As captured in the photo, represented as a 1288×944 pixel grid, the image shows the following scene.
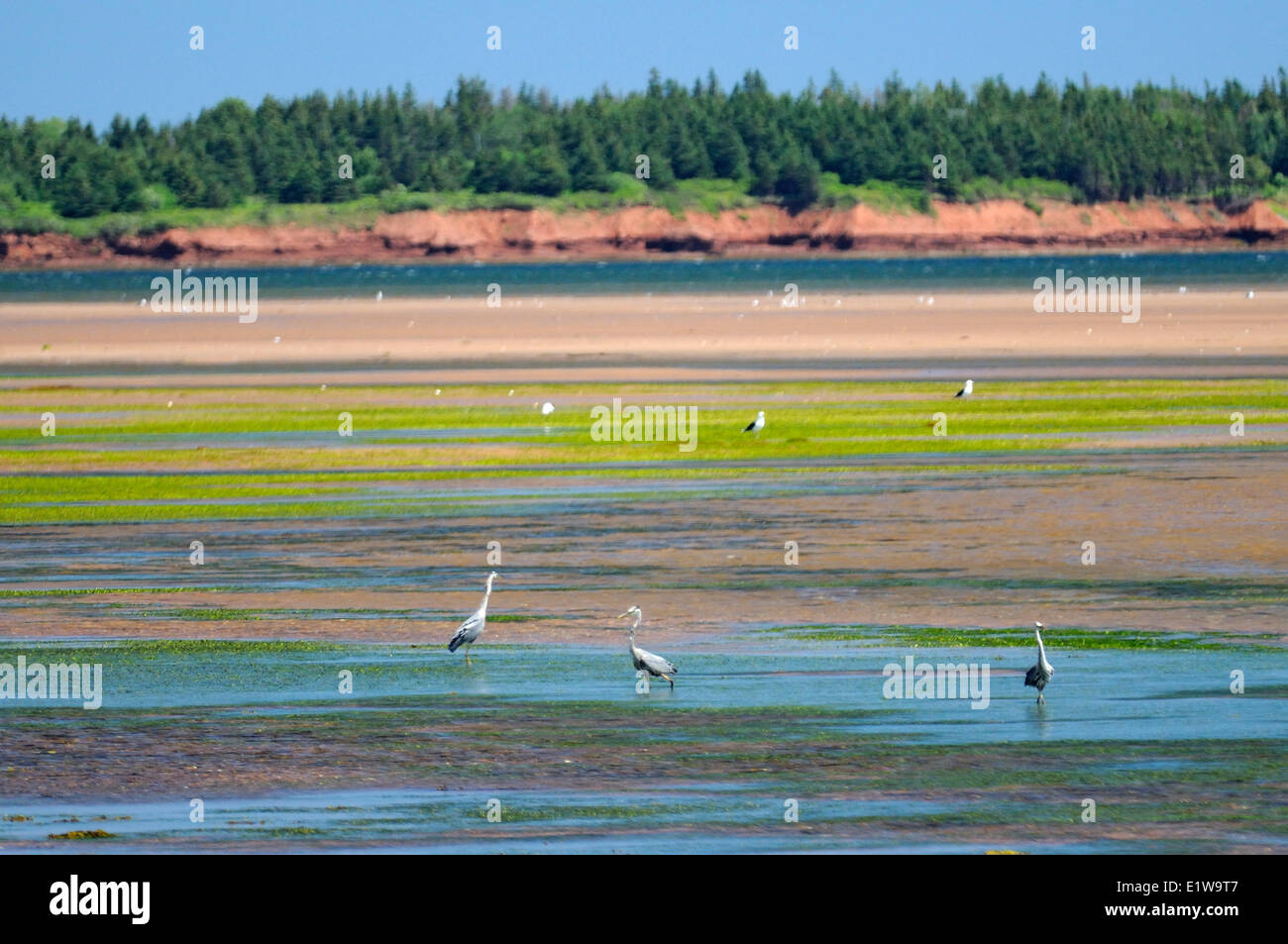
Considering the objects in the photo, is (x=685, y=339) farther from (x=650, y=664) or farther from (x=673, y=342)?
(x=650, y=664)

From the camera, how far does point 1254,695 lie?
14.4 meters

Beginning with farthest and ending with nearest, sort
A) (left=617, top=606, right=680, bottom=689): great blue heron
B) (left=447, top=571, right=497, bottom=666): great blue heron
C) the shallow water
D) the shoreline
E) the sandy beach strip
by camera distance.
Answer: the shoreline → the sandy beach strip → (left=447, top=571, right=497, bottom=666): great blue heron → (left=617, top=606, right=680, bottom=689): great blue heron → the shallow water

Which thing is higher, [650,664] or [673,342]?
[673,342]

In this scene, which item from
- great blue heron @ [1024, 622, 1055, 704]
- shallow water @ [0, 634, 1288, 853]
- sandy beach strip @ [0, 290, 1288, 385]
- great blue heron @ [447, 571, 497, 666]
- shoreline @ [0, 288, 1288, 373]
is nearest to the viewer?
shallow water @ [0, 634, 1288, 853]

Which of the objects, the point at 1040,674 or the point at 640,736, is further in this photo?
the point at 1040,674

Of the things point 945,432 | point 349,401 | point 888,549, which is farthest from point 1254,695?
point 349,401

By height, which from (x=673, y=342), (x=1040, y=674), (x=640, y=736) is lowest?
(x=640, y=736)

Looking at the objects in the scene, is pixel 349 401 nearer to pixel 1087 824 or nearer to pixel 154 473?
pixel 154 473

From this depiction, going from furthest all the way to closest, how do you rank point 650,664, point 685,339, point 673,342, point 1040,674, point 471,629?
point 685,339 < point 673,342 < point 471,629 < point 650,664 < point 1040,674

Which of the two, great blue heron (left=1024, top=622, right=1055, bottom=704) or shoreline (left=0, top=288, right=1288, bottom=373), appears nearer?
great blue heron (left=1024, top=622, right=1055, bottom=704)

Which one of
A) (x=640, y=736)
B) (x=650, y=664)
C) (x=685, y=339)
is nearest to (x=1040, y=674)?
(x=650, y=664)

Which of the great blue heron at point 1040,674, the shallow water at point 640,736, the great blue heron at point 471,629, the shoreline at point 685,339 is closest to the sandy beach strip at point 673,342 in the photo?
the shoreline at point 685,339

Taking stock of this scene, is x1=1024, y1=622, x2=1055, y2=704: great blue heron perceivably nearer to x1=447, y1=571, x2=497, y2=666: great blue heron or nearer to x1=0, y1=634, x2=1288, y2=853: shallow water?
x1=0, y1=634, x2=1288, y2=853: shallow water

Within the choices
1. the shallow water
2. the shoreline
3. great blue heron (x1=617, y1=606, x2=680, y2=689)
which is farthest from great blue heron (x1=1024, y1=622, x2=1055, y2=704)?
the shoreline
